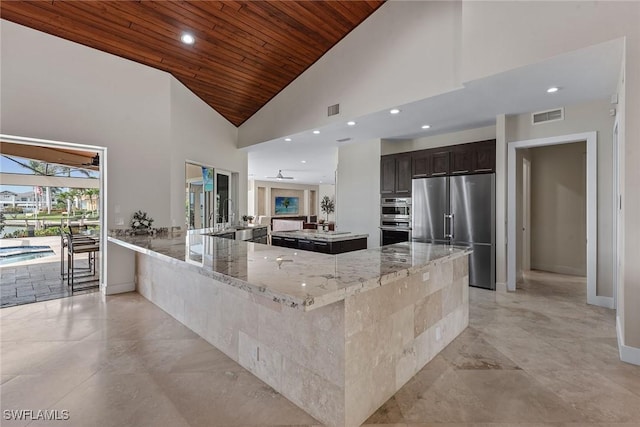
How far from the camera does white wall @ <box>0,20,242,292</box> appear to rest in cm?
367

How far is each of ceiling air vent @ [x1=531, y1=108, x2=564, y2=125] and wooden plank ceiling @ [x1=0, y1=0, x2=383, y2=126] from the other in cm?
281

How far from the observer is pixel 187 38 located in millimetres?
4266

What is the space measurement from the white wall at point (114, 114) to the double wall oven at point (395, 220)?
12.7 ft

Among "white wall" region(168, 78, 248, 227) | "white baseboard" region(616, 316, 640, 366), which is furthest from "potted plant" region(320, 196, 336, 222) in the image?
"white baseboard" region(616, 316, 640, 366)

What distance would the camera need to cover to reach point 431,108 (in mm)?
4363

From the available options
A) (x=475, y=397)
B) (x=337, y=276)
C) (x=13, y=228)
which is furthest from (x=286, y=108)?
(x=475, y=397)

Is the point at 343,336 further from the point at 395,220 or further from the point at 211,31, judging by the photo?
the point at 395,220

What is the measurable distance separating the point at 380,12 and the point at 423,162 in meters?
2.54

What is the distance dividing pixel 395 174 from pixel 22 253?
20.6 ft

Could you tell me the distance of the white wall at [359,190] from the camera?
6637 millimetres

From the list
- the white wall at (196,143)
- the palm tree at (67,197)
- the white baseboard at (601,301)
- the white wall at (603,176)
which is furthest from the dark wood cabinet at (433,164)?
the palm tree at (67,197)

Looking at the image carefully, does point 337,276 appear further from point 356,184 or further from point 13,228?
point 356,184

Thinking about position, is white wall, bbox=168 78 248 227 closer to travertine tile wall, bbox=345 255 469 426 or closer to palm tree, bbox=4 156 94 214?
palm tree, bbox=4 156 94 214

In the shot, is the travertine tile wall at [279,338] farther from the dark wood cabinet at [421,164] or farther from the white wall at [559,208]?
the white wall at [559,208]
